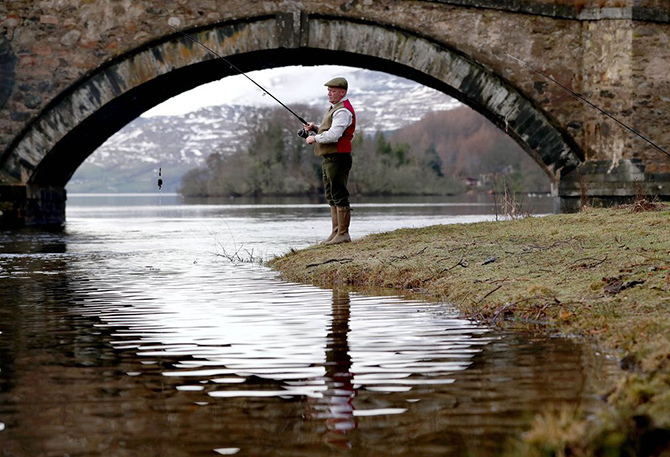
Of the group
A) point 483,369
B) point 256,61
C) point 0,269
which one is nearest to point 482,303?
point 483,369

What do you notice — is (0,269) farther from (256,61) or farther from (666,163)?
(666,163)

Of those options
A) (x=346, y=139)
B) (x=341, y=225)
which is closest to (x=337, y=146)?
(x=346, y=139)

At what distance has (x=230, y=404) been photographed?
3.73 m

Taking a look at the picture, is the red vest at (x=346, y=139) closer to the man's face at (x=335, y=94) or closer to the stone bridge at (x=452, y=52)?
the man's face at (x=335, y=94)

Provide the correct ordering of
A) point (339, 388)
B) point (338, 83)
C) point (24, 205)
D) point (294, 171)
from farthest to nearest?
point (294, 171)
point (24, 205)
point (338, 83)
point (339, 388)

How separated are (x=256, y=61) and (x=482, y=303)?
12.3 metres

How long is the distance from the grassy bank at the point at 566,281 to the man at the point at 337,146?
16.4 inches

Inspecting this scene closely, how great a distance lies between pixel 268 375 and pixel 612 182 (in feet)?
44.4

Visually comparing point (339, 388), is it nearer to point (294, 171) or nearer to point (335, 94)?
point (335, 94)

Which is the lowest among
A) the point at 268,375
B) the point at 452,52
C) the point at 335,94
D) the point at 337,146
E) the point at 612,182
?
the point at 268,375

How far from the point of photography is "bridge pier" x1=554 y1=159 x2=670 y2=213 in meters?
16.6

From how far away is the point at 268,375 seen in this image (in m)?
4.29

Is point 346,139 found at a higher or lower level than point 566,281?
higher

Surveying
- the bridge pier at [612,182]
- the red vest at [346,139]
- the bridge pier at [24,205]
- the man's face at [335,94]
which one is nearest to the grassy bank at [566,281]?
the red vest at [346,139]
